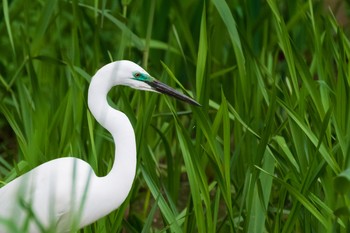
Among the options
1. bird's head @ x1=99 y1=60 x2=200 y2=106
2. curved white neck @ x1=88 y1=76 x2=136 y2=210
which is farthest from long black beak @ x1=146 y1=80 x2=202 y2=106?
curved white neck @ x1=88 y1=76 x2=136 y2=210

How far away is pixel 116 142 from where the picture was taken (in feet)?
9.56

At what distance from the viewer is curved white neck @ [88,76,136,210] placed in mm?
2902

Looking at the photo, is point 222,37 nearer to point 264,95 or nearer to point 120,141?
point 264,95

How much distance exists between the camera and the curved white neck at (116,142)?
2.90m

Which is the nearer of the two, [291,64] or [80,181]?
[80,181]

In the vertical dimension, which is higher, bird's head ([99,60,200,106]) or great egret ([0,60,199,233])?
bird's head ([99,60,200,106])

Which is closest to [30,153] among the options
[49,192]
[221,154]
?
[49,192]

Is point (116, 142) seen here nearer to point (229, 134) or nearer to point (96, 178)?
point (96, 178)

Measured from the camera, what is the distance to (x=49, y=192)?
114 inches

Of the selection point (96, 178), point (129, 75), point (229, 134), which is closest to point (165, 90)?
point (129, 75)

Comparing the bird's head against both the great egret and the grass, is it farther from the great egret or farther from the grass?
the grass

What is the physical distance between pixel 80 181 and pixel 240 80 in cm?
78

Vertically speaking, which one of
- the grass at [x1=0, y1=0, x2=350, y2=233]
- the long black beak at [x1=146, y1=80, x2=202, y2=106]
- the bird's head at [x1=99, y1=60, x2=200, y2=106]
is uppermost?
the bird's head at [x1=99, y1=60, x2=200, y2=106]

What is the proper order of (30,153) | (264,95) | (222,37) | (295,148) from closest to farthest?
(30,153) < (295,148) < (264,95) < (222,37)
